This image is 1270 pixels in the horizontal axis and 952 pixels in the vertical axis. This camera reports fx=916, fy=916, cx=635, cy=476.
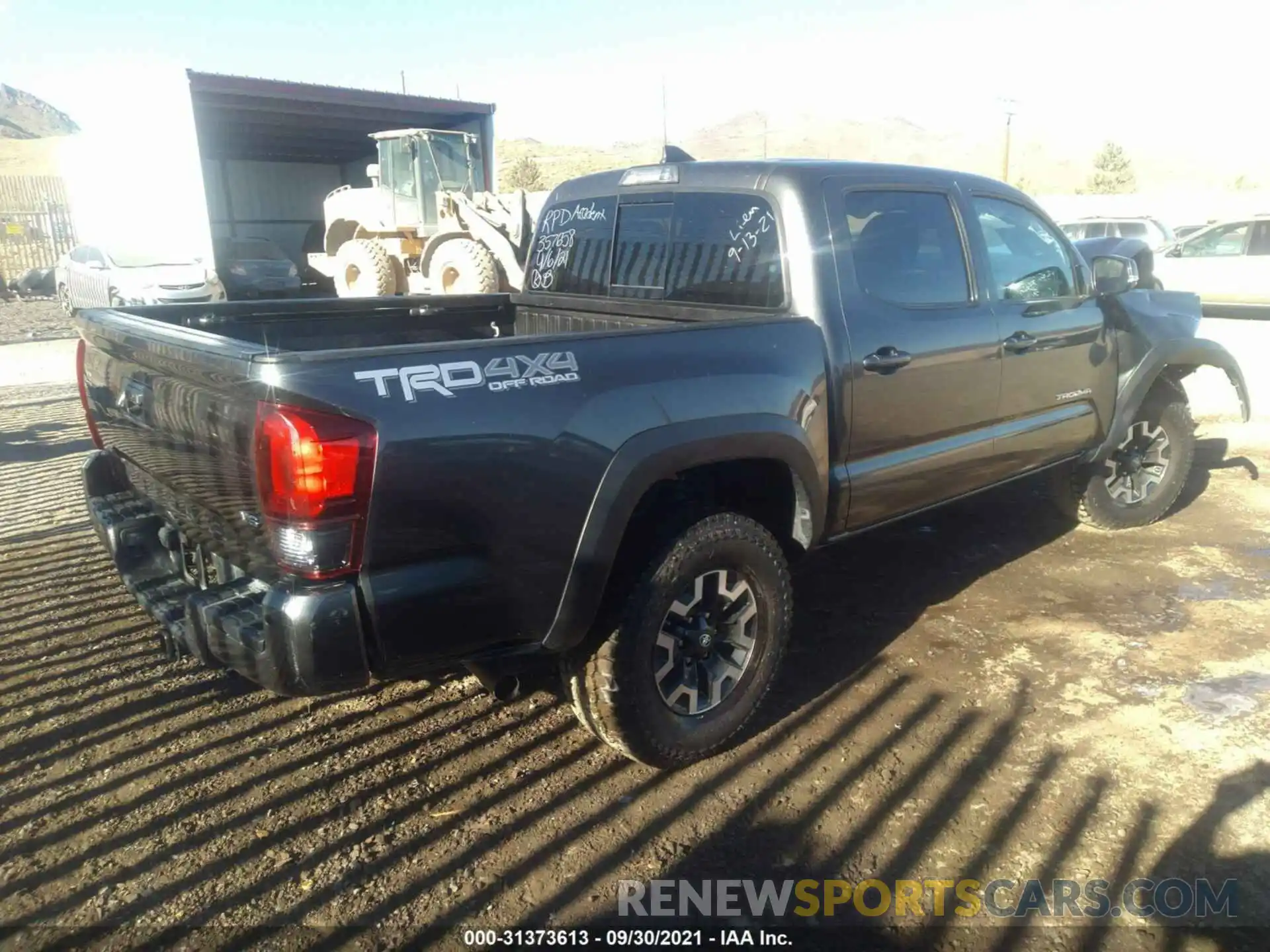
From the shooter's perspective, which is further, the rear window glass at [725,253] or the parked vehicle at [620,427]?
the rear window glass at [725,253]

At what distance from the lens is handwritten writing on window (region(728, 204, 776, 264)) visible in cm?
336

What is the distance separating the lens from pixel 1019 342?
4012 mm

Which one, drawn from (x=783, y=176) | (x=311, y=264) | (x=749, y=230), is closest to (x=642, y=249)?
(x=749, y=230)

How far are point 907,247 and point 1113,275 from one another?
5.17ft

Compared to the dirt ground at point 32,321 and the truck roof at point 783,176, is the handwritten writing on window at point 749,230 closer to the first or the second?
the truck roof at point 783,176

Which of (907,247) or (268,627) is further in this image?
(907,247)

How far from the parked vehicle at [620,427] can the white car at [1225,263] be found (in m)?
11.5

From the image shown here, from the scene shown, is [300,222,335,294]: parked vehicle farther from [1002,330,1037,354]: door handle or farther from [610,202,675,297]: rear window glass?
[1002,330,1037,354]: door handle

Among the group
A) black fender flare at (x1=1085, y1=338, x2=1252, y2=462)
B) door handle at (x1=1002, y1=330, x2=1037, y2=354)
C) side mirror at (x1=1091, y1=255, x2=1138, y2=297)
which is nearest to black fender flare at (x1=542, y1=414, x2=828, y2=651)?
door handle at (x1=1002, y1=330, x2=1037, y2=354)

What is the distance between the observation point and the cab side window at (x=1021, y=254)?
13.3ft

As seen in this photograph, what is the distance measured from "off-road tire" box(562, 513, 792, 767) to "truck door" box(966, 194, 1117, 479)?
156cm

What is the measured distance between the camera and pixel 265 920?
2.41m

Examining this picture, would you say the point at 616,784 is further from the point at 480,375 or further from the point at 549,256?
the point at 549,256

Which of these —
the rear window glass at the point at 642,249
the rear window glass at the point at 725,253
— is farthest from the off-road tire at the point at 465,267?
the rear window glass at the point at 725,253
